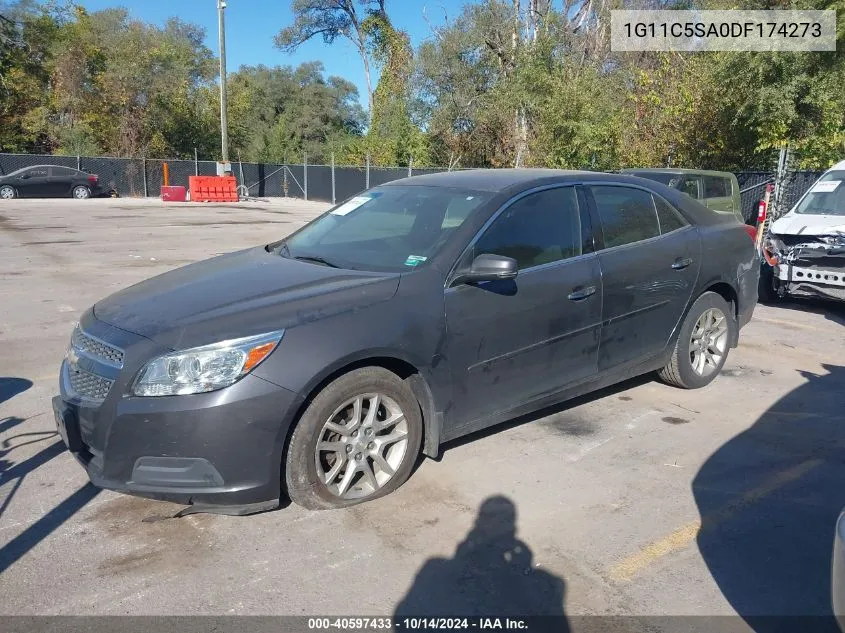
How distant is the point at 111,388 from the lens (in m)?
3.48

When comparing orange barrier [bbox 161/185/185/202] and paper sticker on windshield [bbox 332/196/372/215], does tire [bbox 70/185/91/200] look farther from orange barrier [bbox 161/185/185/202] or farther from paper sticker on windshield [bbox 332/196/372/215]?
paper sticker on windshield [bbox 332/196/372/215]

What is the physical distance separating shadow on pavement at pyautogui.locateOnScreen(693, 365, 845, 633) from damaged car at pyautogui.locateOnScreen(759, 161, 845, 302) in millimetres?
3497

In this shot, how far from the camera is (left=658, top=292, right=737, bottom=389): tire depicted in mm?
5613

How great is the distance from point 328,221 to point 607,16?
30911mm

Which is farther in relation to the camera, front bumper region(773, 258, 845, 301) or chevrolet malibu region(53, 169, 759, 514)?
front bumper region(773, 258, 845, 301)

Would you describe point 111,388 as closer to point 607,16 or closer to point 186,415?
point 186,415

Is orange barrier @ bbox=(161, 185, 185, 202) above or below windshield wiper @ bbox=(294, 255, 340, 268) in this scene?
below

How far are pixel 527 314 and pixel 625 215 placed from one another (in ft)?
4.36

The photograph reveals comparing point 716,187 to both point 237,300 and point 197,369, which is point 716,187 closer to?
point 237,300

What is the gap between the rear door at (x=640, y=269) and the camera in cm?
491

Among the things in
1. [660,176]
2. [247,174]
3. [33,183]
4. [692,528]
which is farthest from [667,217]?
[247,174]

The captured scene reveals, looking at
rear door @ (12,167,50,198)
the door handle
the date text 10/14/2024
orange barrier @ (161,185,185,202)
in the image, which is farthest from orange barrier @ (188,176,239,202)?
the date text 10/14/2024

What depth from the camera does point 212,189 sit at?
3092 centimetres

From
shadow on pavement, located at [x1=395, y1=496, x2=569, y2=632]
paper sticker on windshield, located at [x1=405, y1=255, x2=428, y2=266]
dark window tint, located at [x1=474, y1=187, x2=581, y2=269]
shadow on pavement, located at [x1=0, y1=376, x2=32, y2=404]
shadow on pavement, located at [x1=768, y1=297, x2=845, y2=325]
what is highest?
dark window tint, located at [x1=474, y1=187, x2=581, y2=269]
